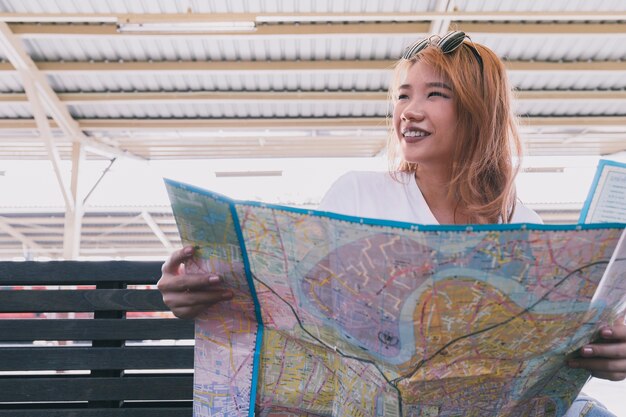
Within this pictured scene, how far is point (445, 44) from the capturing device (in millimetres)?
1126

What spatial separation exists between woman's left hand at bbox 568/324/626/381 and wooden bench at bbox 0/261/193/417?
82 cm

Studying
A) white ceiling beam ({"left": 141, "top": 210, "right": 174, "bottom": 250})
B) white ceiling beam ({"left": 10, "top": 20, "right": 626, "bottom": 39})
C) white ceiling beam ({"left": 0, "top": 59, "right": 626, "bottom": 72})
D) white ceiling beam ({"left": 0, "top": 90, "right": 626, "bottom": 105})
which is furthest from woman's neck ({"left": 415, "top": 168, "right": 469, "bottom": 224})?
white ceiling beam ({"left": 141, "top": 210, "right": 174, "bottom": 250})

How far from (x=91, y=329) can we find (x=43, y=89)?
580cm

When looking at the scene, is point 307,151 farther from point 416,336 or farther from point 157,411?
point 416,336

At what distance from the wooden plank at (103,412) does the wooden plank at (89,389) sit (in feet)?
0.07

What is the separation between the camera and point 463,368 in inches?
29.3

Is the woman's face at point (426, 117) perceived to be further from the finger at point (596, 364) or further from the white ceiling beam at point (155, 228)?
Answer: the white ceiling beam at point (155, 228)

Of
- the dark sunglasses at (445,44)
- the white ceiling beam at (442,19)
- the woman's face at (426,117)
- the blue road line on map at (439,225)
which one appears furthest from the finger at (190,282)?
the white ceiling beam at (442,19)

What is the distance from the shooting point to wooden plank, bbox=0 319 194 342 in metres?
1.34

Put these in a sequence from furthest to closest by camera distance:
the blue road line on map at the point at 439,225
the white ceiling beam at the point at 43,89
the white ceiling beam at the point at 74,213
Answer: the white ceiling beam at the point at 74,213, the white ceiling beam at the point at 43,89, the blue road line on map at the point at 439,225

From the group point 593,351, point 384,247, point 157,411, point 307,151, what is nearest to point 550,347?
point 593,351

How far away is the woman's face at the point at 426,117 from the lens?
43.3 inches

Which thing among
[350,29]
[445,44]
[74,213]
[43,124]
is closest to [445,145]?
[445,44]

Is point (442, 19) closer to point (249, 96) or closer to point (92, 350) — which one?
point (249, 96)
